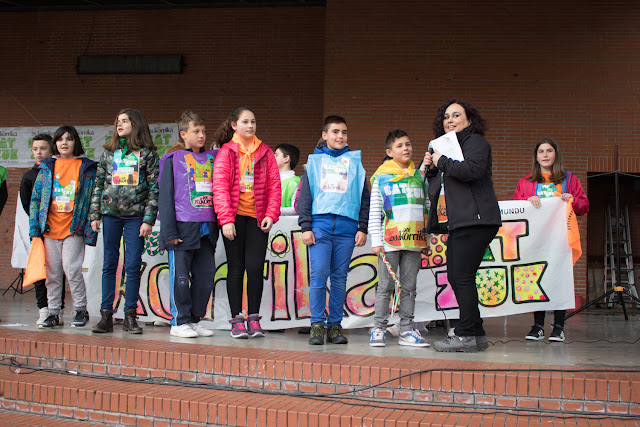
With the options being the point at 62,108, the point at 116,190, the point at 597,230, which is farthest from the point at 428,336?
the point at 62,108

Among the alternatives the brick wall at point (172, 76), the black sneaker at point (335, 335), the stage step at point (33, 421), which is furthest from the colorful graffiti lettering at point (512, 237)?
the brick wall at point (172, 76)

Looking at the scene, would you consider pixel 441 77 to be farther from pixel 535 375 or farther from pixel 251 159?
pixel 535 375

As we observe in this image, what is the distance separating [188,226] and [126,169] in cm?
77

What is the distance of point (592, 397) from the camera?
11.2ft

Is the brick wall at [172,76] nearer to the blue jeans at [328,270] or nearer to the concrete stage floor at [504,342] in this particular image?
the concrete stage floor at [504,342]

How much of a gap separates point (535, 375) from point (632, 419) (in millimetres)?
512

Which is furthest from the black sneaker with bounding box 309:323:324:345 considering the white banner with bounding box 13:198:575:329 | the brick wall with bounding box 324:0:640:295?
the brick wall with bounding box 324:0:640:295

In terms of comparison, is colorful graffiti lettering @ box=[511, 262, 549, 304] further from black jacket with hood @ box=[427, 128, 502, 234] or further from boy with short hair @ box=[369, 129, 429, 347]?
black jacket with hood @ box=[427, 128, 502, 234]

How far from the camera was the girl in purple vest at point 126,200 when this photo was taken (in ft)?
17.0

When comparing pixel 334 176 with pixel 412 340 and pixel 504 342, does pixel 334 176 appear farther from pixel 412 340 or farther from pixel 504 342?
pixel 504 342

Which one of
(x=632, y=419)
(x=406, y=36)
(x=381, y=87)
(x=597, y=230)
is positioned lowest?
(x=632, y=419)

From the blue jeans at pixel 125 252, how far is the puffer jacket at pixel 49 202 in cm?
35

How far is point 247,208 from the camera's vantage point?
4984 mm

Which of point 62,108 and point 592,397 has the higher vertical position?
point 62,108
